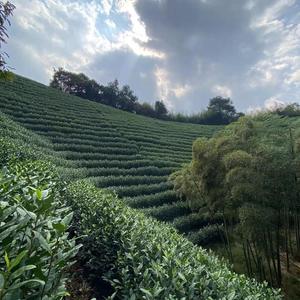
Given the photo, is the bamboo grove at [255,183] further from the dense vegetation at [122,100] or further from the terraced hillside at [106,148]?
the dense vegetation at [122,100]

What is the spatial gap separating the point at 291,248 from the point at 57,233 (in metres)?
11.5

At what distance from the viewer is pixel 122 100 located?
5584cm

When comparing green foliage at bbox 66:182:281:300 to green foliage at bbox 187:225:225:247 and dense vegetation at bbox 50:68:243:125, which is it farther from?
dense vegetation at bbox 50:68:243:125

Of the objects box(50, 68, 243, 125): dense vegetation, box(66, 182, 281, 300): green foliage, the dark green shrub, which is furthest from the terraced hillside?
box(50, 68, 243, 125): dense vegetation

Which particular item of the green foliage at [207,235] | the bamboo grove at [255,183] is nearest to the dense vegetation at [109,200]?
the green foliage at [207,235]

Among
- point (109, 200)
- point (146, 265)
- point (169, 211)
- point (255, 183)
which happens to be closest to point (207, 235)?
point (169, 211)

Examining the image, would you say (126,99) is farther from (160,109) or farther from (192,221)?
(192,221)

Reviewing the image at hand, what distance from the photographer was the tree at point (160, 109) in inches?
2269

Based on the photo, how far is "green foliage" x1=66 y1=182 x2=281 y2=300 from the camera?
276cm

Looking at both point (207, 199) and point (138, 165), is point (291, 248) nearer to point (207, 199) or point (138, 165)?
point (207, 199)

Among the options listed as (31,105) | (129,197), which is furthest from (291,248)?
(31,105)

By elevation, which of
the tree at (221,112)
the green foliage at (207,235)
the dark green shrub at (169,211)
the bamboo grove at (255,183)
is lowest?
the green foliage at (207,235)

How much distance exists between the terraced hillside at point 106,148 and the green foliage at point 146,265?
6003 millimetres

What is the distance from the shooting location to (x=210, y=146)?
1009 centimetres
